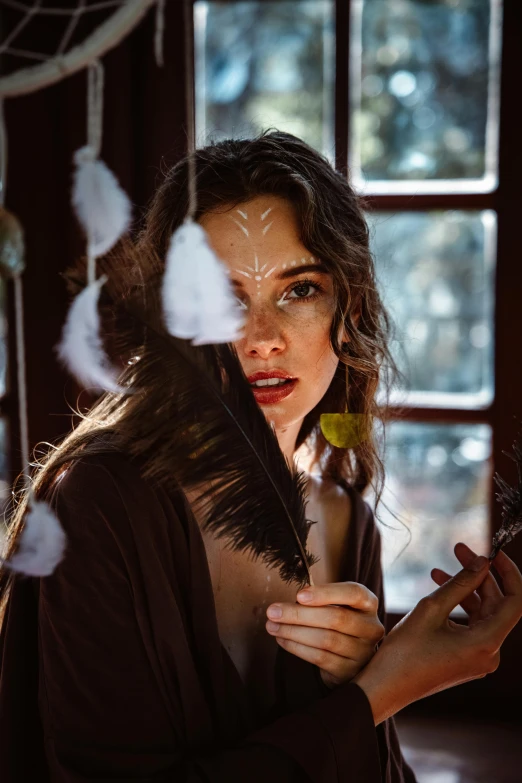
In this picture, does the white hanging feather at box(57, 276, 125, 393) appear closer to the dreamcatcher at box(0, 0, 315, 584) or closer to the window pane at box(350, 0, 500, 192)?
the dreamcatcher at box(0, 0, 315, 584)

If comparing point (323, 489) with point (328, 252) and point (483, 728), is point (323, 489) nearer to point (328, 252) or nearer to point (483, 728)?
point (328, 252)

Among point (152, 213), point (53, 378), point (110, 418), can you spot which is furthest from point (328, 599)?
point (53, 378)

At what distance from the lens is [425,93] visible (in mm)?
1453

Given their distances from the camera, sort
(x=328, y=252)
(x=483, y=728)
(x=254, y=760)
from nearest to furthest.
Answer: (x=254, y=760), (x=328, y=252), (x=483, y=728)

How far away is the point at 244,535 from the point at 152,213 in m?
0.49

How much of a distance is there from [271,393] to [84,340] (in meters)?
0.37

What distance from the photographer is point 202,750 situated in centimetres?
88

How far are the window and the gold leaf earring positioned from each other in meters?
0.31

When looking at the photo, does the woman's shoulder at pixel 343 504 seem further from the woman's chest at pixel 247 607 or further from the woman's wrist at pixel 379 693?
the woman's wrist at pixel 379 693

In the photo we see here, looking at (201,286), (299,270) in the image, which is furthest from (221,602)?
(201,286)

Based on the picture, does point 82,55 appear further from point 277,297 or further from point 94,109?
point 277,297

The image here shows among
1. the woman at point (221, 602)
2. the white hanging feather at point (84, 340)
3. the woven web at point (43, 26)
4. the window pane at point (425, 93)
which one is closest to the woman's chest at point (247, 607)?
the woman at point (221, 602)

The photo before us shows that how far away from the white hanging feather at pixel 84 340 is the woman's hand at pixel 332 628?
14.0 inches

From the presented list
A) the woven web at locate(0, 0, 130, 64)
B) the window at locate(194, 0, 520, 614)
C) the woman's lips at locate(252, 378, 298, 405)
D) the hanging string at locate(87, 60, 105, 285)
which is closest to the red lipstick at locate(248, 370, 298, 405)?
the woman's lips at locate(252, 378, 298, 405)
